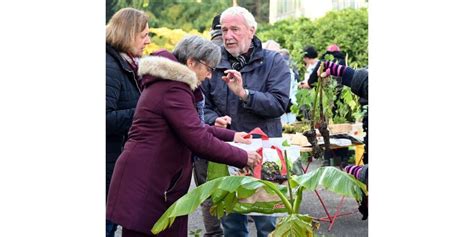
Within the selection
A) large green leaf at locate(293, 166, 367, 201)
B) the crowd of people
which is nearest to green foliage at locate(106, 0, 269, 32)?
the crowd of people

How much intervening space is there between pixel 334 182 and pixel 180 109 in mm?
613

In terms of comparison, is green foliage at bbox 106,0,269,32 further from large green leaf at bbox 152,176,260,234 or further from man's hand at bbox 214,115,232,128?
large green leaf at bbox 152,176,260,234

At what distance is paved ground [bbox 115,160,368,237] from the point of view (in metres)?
6.21

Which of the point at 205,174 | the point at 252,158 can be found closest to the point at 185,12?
the point at 205,174

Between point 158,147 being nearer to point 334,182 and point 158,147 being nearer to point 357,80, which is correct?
point 334,182

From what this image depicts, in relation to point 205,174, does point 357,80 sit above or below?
above

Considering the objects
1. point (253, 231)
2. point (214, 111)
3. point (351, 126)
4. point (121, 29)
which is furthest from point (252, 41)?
point (351, 126)

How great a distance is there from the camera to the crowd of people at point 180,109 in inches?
137

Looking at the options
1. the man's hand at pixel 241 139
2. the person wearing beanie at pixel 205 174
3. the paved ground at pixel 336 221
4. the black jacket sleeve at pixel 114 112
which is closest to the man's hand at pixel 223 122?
the man's hand at pixel 241 139

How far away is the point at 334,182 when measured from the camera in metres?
3.26

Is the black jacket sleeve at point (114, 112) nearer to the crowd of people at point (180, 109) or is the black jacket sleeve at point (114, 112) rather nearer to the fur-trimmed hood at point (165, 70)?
the crowd of people at point (180, 109)
